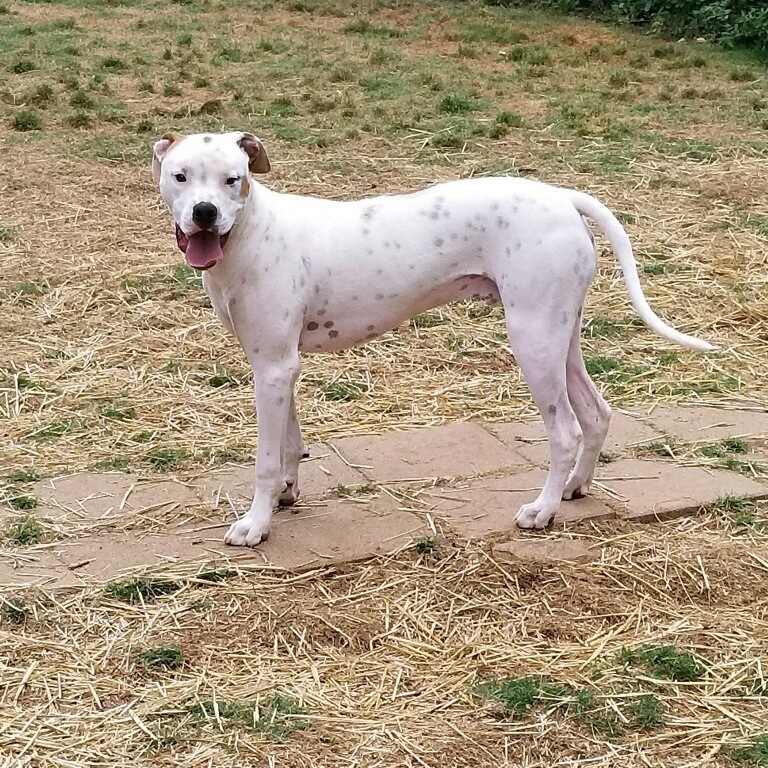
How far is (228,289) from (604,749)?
6.48 feet

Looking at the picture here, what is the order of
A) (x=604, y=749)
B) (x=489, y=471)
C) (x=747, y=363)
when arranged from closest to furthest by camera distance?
(x=604, y=749) → (x=489, y=471) → (x=747, y=363)

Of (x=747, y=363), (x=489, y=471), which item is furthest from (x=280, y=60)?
(x=489, y=471)

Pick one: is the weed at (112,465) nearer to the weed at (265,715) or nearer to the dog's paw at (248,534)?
the dog's paw at (248,534)

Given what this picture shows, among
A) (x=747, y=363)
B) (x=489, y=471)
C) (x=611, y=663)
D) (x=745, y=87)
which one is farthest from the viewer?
(x=745, y=87)

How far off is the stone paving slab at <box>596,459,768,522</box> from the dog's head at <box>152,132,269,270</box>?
Result: 1.83 meters

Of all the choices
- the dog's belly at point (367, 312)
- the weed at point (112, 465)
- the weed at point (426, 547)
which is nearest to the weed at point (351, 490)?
the weed at point (426, 547)

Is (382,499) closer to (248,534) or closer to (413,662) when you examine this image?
(248,534)

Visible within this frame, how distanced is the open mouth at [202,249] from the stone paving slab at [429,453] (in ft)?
4.25

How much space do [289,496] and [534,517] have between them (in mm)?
923

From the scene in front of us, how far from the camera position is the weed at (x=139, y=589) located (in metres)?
4.25

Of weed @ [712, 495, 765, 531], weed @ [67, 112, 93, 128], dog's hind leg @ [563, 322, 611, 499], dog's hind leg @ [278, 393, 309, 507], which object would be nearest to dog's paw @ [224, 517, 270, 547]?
dog's hind leg @ [278, 393, 309, 507]

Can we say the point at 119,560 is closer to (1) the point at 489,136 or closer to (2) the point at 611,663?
(2) the point at 611,663

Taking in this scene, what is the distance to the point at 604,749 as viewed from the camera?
3494 millimetres

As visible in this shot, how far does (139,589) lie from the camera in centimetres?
428
